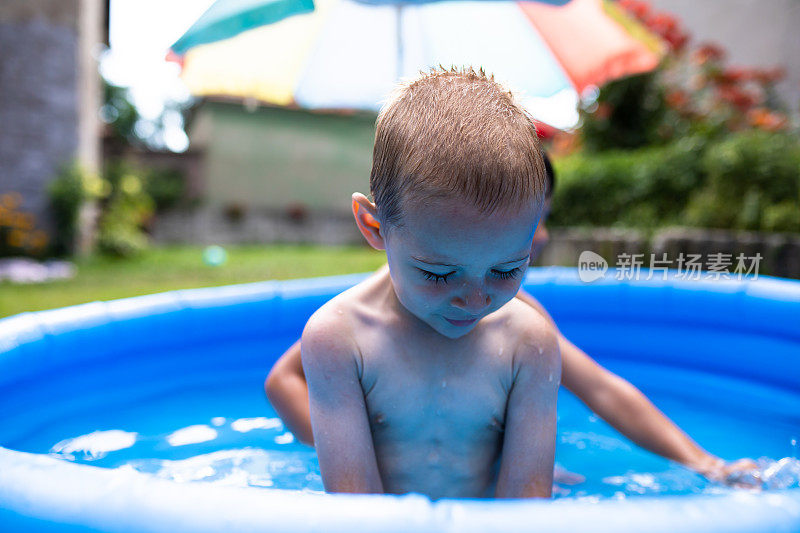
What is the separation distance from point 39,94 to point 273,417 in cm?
737

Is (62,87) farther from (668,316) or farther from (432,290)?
(432,290)

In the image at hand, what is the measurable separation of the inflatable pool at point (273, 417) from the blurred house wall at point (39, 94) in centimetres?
638

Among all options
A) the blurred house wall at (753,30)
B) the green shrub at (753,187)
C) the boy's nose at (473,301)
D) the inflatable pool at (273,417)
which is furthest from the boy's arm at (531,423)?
the blurred house wall at (753,30)

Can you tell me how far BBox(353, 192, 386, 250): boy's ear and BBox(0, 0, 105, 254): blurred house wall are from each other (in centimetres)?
836

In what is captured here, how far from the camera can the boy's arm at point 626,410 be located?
2348 mm

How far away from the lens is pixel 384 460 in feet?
5.38

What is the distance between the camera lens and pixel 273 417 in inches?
121

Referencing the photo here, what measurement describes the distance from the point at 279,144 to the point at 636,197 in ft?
32.4

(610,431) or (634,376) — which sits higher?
(634,376)

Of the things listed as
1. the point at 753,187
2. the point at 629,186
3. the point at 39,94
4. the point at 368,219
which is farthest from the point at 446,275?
the point at 39,94

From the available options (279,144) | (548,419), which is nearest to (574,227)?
(548,419)

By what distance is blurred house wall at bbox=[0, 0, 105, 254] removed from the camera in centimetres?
854

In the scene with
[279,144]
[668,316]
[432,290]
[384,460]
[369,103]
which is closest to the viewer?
[432,290]

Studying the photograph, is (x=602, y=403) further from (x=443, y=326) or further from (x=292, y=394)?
(x=443, y=326)
